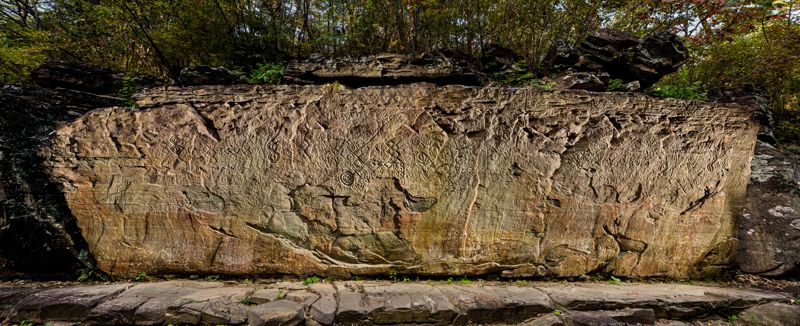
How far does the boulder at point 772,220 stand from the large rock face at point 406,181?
0.43 m

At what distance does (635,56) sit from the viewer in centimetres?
520

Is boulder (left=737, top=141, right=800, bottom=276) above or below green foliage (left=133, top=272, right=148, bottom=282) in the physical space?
above

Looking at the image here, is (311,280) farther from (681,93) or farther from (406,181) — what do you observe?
(681,93)

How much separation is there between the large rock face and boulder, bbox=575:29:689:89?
4.94ft

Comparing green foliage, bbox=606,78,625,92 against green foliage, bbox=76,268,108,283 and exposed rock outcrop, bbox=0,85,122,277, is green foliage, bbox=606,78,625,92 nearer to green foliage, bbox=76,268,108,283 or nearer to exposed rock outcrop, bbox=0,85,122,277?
green foliage, bbox=76,268,108,283

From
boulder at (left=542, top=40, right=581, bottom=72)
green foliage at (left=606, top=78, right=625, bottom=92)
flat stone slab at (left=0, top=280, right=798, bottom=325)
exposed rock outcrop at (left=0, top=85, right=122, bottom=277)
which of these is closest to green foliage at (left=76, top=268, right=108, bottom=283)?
exposed rock outcrop at (left=0, top=85, right=122, bottom=277)

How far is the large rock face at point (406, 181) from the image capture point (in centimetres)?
358

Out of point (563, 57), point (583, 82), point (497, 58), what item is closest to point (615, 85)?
point (583, 82)

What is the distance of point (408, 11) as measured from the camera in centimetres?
614

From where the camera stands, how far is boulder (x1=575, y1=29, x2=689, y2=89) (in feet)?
17.0

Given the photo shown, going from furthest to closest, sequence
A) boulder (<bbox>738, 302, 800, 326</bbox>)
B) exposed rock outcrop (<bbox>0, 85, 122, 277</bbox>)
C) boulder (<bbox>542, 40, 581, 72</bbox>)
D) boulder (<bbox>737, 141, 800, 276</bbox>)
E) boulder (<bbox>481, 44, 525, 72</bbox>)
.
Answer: boulder (<bbox>481, 44, 525, 72</bbox>) → boulder (<bbox>542, 40, 581, 72</bbox>) → boulder (<bbox>737, 141, 800, 276</bbox>) → exposed rock outcrop (<bbox>0, 85, 122, 277</bbox>) → boulder (<bbox>738, 302, 800, 326</bbox>)

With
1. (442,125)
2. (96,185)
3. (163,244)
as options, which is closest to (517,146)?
(442,125)

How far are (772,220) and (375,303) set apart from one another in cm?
545

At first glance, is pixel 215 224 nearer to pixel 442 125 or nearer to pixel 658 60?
pixel 442 125
